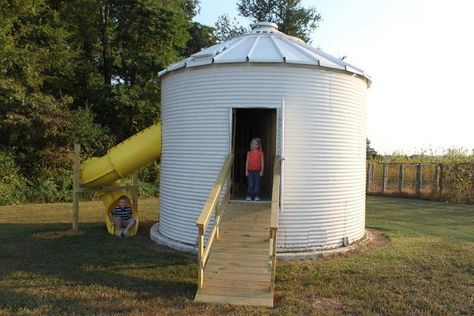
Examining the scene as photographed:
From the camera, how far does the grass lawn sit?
7.21 metres

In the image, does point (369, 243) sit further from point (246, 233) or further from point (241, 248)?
point (241, 248)

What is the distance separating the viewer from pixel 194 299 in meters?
7.48

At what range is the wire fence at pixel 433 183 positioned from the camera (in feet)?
79.7

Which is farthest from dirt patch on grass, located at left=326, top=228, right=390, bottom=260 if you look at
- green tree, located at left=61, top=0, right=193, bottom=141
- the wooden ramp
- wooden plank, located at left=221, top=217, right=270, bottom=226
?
green tree, located at left=61, top=0, right=193, bottom=141

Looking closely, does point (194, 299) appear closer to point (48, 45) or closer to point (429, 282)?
point (429, 282)

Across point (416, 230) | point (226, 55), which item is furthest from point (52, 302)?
point (416, 230)

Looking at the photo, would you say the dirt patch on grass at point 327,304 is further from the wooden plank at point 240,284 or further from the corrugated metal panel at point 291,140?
the corrugated metal panel at point 291,140

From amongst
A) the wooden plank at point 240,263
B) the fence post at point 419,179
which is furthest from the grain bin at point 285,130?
the fence post at point 419,179

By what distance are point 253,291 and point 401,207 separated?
1537cm

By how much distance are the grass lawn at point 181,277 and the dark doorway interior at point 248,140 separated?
9.90 ft

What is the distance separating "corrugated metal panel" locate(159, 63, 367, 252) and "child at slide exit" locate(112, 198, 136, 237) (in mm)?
1747

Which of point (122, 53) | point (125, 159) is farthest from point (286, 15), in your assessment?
point (125, 159)

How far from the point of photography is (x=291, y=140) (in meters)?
10.4

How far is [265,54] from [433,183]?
18237 millimetres
